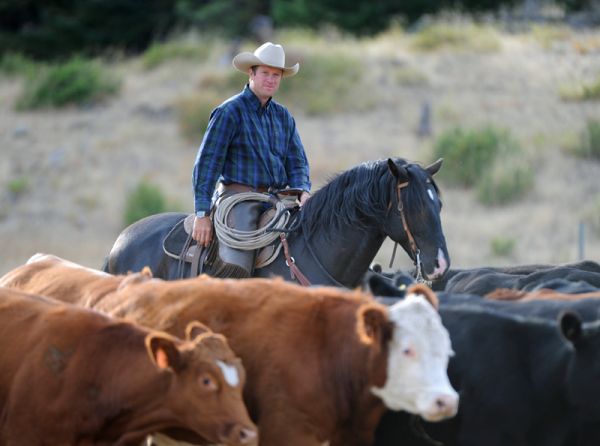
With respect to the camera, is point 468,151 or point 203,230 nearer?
point 203,230

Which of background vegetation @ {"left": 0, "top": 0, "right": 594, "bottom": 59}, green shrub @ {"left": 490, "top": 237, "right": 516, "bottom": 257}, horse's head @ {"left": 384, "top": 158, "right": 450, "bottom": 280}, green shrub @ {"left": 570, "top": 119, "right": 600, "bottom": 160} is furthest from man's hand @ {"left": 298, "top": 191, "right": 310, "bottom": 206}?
background vegetation @ {"left": 0, "top": 0, "right": 594, "bottom": 59}

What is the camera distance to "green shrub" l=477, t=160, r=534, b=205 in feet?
75.2

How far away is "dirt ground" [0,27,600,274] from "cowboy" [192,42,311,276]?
10179mm

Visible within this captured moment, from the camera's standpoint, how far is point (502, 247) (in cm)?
2030

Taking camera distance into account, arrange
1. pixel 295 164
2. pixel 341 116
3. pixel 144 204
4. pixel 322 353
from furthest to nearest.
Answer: pixel 341 116
pixel 144 204
pixel 295 164
pixel 322 353

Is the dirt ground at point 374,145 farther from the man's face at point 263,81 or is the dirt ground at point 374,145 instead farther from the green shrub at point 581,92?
the man's face at point 263,81

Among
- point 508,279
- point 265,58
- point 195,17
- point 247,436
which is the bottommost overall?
point 508,279

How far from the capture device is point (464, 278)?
9430 millimetres

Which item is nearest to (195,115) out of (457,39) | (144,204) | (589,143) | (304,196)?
(144,204)

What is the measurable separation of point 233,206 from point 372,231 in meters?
1.08

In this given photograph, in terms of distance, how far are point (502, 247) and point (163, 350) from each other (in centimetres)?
1492

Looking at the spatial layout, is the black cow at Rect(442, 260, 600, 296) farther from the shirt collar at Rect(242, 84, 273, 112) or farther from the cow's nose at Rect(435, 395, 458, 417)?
the cow's nose at Rect(435, 395, 458, 417)

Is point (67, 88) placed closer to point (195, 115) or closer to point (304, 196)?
point (195, 115)

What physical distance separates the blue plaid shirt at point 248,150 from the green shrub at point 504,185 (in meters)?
13.7
